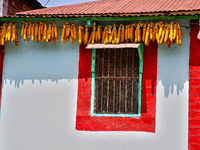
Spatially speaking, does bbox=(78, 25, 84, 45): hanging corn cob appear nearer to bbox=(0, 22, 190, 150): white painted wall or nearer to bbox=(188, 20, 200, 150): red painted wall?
bbox=(0, 22, 190, 150): white painted wall

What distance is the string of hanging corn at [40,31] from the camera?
7.20 metres

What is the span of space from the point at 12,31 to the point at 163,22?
362cm

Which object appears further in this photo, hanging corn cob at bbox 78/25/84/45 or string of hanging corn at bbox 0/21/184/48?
hanging corn cob at bbox 78/25/84/45

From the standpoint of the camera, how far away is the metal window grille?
7082 millimetres

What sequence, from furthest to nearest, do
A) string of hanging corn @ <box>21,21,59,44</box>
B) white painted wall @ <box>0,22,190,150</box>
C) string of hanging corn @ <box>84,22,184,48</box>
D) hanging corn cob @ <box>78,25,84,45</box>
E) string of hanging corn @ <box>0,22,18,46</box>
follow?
string of hanging corn @ <box>0,22,18,46</box>, string of hanging corn @ <box>21,21,59,44</box>, hanging corn cob @ <box>78,25,84,45</box>, white painted wall @ <box>0,22,190,150</box>, string of hanging corn @ <box>84,22,184,48</box>

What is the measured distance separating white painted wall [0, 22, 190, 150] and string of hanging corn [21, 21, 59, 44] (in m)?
0.32

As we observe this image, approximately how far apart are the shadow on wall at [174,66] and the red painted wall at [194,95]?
0.11 metres

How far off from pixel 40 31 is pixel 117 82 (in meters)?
2.20

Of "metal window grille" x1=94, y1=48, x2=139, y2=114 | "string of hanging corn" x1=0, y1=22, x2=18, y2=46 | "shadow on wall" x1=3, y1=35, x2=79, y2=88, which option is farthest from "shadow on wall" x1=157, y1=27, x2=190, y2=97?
"string of hanging corn" x1=0, y1=22, x2=18, y2=46

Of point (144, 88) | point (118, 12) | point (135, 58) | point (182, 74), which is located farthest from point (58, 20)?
point (182, 74)

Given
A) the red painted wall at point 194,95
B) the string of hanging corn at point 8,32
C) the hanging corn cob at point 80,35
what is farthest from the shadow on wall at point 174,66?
the string of hanging corn at point 8,32

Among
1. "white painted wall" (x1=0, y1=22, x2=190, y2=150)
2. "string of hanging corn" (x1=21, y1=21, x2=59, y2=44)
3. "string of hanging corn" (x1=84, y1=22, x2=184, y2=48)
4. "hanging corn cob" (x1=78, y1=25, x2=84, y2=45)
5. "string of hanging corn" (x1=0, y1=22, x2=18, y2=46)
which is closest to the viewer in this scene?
"string of hanging corn" (x1=84, y1=22, x2=184, y2=48)

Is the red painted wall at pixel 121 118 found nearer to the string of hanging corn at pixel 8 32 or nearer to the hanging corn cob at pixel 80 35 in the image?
the hanging corn cob at pixel 80 35

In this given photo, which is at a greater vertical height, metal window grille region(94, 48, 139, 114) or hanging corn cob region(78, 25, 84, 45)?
hanging corn cob region(78, 25, 84, 45)
